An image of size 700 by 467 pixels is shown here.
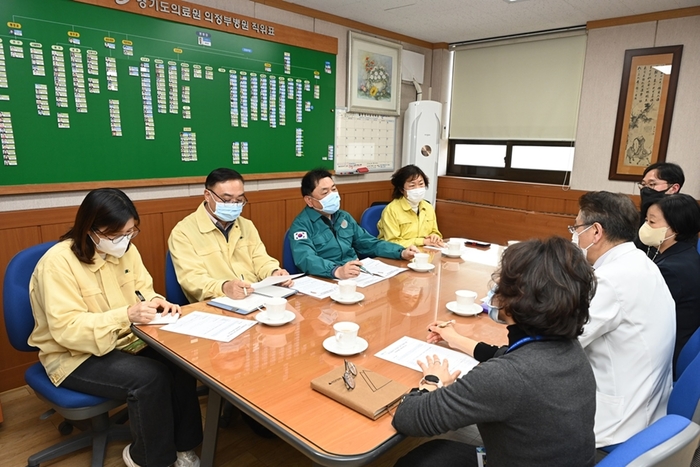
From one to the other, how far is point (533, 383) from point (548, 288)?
212 millimetres

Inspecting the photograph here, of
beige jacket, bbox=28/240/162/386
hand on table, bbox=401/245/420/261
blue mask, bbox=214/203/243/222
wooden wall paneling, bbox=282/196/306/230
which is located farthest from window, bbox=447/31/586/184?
beige jacket, bbox=28/240/162/386

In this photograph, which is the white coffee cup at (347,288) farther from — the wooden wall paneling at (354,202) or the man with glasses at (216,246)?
the wooden wall paneling at (354,202)

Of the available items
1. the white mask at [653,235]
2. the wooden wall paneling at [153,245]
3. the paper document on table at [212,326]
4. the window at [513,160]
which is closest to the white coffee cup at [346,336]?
the paper document on table at [212,326]

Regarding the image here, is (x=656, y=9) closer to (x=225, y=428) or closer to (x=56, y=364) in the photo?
(x=225, y=428)

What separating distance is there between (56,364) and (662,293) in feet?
7.22

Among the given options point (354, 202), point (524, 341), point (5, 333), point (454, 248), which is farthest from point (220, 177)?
point (354, 202)

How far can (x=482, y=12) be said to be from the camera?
3795 mm

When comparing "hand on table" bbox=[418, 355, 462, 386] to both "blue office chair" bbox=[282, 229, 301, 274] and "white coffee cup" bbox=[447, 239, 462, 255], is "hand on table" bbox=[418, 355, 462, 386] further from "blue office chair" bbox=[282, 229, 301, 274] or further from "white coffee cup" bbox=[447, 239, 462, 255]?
"white coffee cup" bbox=[447, 239, 462, 255]

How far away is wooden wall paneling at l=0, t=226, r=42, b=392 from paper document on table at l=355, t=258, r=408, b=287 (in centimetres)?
189

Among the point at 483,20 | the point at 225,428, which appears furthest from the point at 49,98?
the point at 483,20

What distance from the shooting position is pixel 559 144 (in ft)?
14.7

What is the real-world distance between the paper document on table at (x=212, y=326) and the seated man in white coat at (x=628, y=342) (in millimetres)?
1141

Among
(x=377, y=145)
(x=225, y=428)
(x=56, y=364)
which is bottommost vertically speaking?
(x=225, y=428)

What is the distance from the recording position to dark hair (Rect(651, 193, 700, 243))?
2119mm
